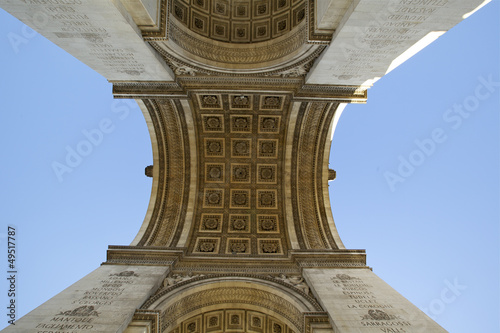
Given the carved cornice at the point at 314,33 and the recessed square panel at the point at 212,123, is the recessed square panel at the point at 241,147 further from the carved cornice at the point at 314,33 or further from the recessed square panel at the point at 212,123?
the carved cornice at the point at 314,33

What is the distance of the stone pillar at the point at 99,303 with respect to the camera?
8344 millimetres

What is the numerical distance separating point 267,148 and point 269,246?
5.07 metres

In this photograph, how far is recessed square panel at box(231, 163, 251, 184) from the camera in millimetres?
17250

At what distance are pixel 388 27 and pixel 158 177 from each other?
1184 cm

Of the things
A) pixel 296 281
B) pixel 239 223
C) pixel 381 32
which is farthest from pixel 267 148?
pixel 381 32

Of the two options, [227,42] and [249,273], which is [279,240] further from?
[227,42]

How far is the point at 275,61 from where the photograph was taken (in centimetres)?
1274

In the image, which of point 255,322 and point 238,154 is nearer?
point 255,322

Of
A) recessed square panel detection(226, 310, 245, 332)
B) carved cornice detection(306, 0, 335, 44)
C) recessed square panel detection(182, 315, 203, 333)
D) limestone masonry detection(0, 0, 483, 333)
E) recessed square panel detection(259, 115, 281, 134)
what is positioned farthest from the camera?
recessed square panel detection(259, 115, 281, 134)

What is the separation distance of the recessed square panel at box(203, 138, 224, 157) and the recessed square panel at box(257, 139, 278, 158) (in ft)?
6.53

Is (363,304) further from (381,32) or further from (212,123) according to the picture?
(212,123)

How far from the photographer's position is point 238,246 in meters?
15.4

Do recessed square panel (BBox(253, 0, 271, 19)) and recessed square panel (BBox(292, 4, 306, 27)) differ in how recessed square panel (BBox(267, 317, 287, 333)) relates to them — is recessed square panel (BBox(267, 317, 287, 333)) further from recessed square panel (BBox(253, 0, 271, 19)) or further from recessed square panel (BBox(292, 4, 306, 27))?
recessed square panel (BBox(253, 0, 271, 19))

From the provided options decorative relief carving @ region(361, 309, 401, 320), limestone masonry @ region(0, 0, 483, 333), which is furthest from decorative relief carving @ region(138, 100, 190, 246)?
decorative relief carving @ region(361, 309, 401, 320)
